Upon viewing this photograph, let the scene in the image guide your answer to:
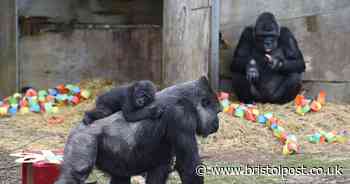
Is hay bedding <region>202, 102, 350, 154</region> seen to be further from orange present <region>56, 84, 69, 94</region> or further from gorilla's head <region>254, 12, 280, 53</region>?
orange present <region>56, 84, 69, 94</region>

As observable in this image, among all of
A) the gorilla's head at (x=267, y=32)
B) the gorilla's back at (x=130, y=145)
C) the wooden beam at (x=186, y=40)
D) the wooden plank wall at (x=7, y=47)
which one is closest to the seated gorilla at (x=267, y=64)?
the gorilla's head at (x=267, y=32)

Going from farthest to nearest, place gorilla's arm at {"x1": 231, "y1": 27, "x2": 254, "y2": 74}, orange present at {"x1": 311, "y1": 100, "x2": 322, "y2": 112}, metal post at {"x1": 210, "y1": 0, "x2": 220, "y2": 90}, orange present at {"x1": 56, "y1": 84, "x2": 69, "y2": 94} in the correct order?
1. orange present at {"x1": 56, "y1": 84, "x2": 69, "y2": 94}
2. gorilla's arm at {"x1": 231, "y1": 27, "x2": 254, "y2": 74}
3. orange present at {"x1": 311, "y1": 100, "x2": 322, "y2": 112}
4. metal post at {"x1": 210, "y1": 0, "x2": 220, "y2": 90}

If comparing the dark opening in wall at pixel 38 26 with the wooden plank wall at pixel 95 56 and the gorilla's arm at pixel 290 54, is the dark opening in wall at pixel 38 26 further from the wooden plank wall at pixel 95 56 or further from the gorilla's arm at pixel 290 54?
the gorilla's arm at pixel 290 54

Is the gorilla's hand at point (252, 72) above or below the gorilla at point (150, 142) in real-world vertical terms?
above

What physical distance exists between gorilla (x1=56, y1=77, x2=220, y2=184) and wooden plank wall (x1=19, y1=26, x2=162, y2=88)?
4945mm

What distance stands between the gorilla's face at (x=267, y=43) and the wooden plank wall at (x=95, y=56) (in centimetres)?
153

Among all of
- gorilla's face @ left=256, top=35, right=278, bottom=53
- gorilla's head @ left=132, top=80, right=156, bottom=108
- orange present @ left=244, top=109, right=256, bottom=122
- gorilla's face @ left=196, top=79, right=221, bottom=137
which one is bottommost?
orange present @ left=244, top=109, right=256, bottom=122

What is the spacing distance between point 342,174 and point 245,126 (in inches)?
75.2

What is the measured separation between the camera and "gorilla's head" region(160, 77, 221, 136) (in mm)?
3469

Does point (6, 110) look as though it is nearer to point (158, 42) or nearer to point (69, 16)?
point (69, 16)

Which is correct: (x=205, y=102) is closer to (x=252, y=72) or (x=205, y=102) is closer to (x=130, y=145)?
(x=130, y=145)

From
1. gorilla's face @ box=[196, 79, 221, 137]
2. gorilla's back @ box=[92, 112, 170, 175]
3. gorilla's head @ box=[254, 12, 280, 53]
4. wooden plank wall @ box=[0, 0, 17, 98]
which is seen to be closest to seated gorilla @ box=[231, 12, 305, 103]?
gorilla's head @ box=[254, 12, 280, 53]

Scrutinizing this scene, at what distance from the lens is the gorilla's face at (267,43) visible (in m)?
7.40

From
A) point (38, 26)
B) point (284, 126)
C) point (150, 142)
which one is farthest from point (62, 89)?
point (150, 142)
